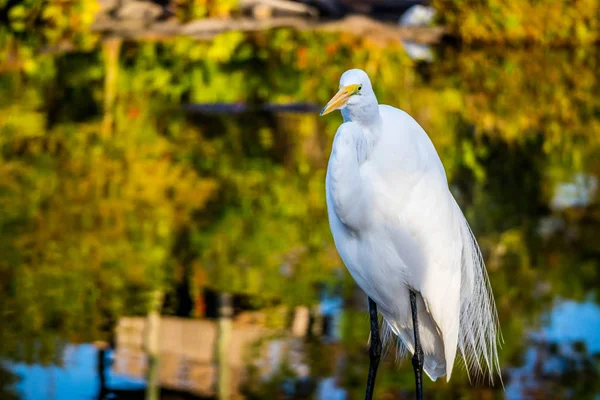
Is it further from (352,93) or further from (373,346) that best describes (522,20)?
(352,93)

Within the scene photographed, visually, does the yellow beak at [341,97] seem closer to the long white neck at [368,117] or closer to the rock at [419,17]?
the long white neck at [368,117]

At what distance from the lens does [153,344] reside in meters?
4.56

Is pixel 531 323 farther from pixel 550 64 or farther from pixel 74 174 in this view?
pixel 550 64

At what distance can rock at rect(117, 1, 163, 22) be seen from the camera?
14.8 metres

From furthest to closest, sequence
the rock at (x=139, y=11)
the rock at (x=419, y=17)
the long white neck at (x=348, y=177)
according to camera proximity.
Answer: the rock at (x=419, y=17)
the rock at (x=139, y=11)
the long white neck at (x=348, y=177)

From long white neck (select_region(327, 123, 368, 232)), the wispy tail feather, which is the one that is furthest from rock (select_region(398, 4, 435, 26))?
long white neck (select_region(327, 123, 368, 232))

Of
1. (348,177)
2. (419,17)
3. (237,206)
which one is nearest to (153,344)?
(237,206)

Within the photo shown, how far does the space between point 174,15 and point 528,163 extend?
25.4 ft

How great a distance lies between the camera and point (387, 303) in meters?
2.44

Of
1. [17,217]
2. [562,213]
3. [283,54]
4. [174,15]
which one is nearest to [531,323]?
[562,213]

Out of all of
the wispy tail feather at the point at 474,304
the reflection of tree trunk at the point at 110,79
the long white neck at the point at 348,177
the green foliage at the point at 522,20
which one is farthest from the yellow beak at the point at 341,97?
the green foliage at the point at 522,20

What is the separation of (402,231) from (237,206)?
14.3 feet

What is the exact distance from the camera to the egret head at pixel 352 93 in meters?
1.98

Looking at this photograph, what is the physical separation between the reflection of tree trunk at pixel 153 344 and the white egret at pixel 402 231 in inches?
68.7
